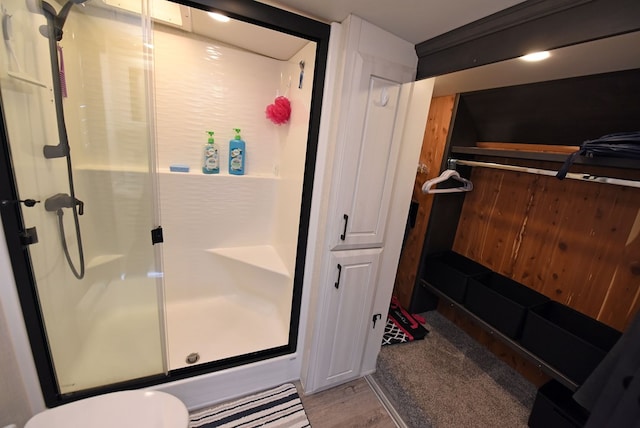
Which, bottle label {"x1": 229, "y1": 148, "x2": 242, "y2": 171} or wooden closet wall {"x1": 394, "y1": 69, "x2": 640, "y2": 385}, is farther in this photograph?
bottle label {"x1": 229, "y1": 148, "x2": 242, "y2": 171}

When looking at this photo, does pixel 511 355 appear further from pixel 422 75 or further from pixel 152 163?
pixel 152 163

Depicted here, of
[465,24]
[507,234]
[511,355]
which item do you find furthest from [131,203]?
[511,355]

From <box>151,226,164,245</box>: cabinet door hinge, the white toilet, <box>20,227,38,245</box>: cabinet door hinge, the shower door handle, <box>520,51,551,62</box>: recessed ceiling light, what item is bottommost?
the white toilet

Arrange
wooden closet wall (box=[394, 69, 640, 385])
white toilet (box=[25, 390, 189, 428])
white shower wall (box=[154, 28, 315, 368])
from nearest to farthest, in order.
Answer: white toilet (box=[25, 390, 189, 428])
wooden closet wall (box=[394, 69, 640, 385])
white shower wall (box=[154, 28, 315, 368])

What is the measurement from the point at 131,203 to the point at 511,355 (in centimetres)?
282

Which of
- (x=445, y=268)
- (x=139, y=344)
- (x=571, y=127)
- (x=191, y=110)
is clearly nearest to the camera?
(x=139, y=344)

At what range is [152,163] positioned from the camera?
1.26 m

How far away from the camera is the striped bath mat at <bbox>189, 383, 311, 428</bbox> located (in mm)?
1366

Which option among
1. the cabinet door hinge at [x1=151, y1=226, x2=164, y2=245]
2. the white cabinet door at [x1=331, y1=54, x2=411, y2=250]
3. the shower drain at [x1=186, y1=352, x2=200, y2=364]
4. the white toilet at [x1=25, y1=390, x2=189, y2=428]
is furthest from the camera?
the shower drain at [x1=186, y1=352, x2=200, y2=364]

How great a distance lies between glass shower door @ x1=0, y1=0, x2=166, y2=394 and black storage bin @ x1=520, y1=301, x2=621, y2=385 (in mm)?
2110

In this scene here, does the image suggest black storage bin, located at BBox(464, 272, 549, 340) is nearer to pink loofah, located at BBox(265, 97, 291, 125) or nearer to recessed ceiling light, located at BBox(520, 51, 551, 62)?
recessed ceiling light, located at BBox(520, 51, 551, 62)

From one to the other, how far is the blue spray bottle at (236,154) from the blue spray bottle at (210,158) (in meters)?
0.11

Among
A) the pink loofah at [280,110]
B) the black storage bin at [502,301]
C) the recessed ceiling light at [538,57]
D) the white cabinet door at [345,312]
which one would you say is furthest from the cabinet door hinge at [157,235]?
the black storage bin at [502,301]

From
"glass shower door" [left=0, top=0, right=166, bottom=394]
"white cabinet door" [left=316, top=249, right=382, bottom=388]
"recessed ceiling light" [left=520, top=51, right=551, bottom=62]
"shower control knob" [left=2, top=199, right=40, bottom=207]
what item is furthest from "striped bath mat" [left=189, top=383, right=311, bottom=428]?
"recessed ceiling light" [left=520, top=51, right=551, bottom=62]
